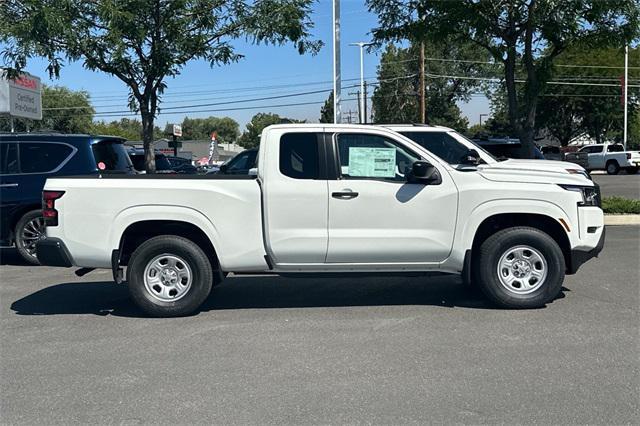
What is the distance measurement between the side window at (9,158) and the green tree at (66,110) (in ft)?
203

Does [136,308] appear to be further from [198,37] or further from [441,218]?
[198,37]

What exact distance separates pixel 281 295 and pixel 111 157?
445 cm

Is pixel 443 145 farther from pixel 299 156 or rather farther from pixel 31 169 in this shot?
pixel 31 169

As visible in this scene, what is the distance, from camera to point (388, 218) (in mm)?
6238

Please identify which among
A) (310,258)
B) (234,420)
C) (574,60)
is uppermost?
(574,60)

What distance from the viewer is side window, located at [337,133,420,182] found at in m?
6.34

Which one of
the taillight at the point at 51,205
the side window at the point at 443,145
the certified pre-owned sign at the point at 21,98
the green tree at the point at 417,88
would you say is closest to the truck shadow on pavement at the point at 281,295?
the taillight at the point at 51,205

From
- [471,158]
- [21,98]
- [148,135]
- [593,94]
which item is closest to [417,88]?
[593,94]

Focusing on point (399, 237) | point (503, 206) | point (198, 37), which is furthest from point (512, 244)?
point (198, 37)

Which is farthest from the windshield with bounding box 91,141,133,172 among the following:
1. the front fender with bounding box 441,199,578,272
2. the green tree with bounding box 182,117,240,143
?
the green tree with bounding box 182,117,240,143

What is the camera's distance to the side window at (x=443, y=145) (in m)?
7.72

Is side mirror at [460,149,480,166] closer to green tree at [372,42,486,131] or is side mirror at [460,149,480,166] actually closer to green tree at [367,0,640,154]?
green tree at [367,0,640,154]

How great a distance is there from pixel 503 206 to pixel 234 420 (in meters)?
3.63

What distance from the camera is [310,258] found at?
630cm
